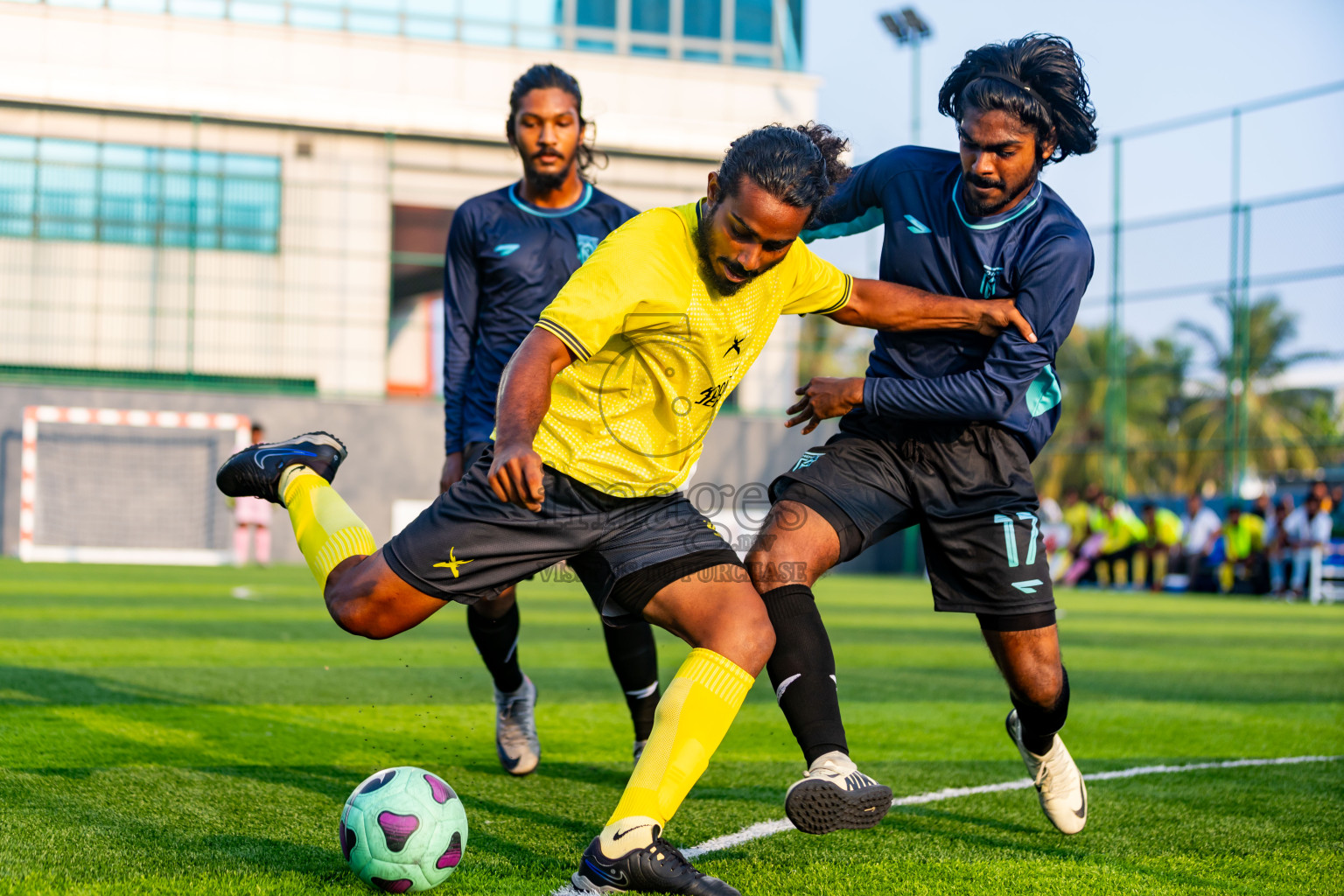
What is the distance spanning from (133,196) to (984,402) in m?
21.1

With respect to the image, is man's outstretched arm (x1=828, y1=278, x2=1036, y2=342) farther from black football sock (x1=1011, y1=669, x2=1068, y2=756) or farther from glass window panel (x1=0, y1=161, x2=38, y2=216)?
glass window panel (x1=0, y1=161, x2=38, y2=216)

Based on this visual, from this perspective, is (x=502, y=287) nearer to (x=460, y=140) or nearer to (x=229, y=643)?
(x=229, y=643)

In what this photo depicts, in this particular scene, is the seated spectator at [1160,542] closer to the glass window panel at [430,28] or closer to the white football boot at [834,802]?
the glass window panel at [430,28]

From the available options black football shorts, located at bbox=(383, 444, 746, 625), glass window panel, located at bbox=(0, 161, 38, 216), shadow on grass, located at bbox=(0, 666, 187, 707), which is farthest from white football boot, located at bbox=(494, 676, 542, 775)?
glass window panel, located at bbox=(0, 161, 38, 216)

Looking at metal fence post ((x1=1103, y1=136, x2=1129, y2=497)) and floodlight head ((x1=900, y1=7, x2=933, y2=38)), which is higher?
floodlight head ((x1=900, y1=7, x2=933, y2=38))

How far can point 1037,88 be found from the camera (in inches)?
150

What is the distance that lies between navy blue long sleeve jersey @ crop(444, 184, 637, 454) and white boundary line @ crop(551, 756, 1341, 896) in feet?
6.14

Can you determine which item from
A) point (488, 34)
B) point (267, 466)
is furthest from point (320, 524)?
point (488, 34)

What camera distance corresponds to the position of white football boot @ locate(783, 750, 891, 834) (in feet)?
9.53

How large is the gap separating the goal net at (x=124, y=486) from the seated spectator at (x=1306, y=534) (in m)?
17.2

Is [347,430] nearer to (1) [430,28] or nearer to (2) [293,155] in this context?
(2) [293,155]

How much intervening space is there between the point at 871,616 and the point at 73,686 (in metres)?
9.02

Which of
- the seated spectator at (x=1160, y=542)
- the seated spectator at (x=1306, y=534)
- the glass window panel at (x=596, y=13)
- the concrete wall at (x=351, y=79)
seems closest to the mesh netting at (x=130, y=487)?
the concrete wall at (x=351, y=79)

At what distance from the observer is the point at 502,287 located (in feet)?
16.0
